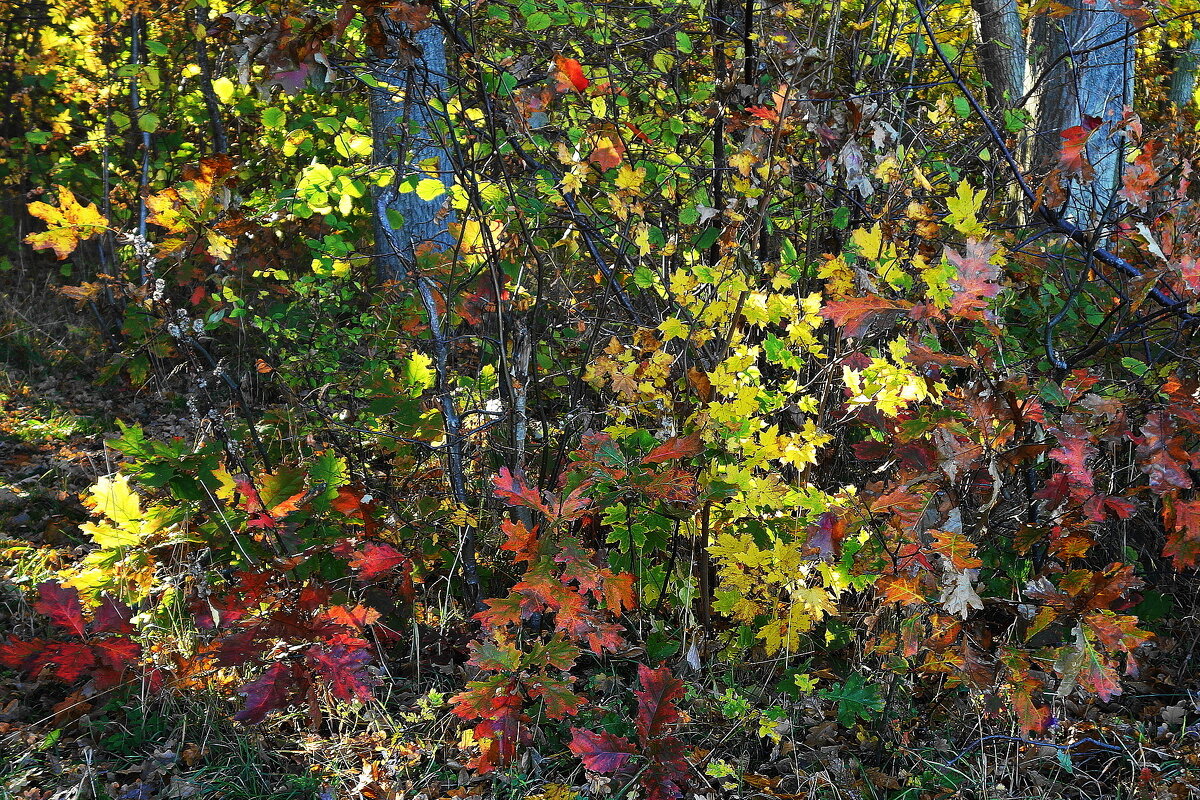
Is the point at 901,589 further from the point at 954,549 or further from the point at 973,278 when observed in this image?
the point at 973,278

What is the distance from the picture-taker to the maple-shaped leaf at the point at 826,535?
2146 mm

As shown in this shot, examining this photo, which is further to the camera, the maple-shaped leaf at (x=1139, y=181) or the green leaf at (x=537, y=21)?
the green leaf at (x=537, y=21)

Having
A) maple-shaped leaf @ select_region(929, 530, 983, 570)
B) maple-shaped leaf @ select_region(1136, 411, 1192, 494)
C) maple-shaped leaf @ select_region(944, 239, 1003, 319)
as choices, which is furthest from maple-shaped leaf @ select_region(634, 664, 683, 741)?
maple-shaped leaf @ select_region(1136, 411, 1192, 494)

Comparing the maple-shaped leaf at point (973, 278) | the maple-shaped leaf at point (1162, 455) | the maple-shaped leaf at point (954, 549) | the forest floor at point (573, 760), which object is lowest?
the forest floor at point (573, 760)

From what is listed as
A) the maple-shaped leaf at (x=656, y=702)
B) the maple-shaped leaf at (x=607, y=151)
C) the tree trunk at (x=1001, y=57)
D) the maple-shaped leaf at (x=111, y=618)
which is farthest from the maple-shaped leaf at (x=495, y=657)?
the tree trunk at (x=1001, y=57)

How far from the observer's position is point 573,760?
2414 millimetres

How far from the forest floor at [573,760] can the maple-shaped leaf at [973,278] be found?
3.65ft

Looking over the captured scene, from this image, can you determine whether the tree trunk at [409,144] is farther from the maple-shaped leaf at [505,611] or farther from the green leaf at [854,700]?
the green leaf at [854,700]

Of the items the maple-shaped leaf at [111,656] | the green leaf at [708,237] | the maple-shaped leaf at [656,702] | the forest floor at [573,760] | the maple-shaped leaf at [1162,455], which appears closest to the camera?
the maple-shaped leaf at [1162,455]

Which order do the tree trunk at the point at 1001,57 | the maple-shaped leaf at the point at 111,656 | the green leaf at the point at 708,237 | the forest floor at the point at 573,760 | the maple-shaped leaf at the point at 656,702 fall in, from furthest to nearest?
the tree trunk at the point at 1001,57
the green leaf at the point at 708,237
the maple-shaped leaf at the point at 111,656
the forest floor at the point at 573,760
the maple-shaped leaf at the point at 656,702

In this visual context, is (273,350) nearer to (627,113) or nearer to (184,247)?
(184,247)

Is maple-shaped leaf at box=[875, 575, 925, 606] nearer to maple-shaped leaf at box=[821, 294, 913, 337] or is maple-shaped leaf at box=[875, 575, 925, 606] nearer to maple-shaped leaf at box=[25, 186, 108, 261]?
maple-shaped leaf at box=[821, 294, 913, 337]

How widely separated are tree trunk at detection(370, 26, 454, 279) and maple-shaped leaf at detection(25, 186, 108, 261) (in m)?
0.79

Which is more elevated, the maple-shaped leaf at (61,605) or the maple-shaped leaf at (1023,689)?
the maple-shaped leaf at (61,605)
